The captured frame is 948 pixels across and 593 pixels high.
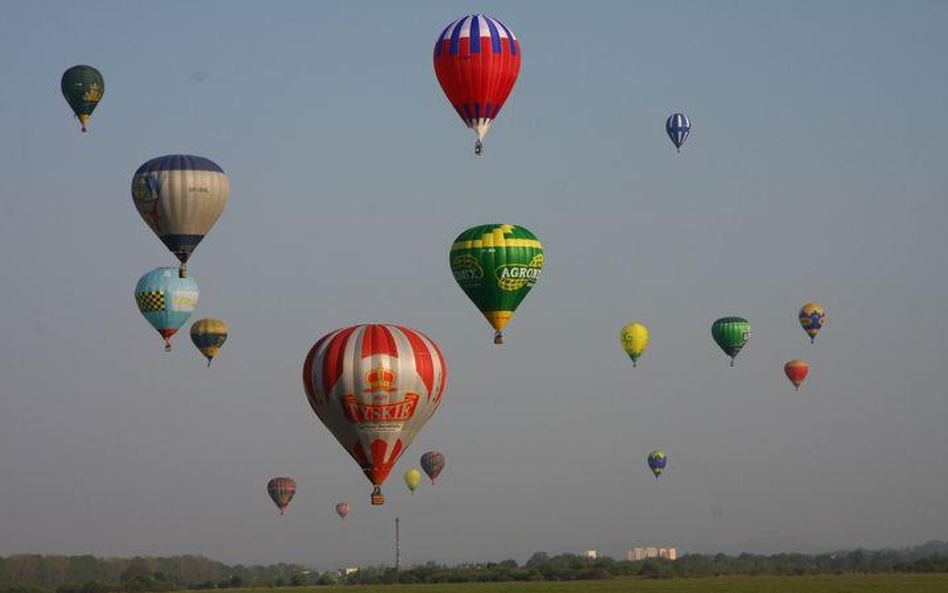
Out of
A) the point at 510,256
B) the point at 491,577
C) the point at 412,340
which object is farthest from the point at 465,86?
the point at 491,577

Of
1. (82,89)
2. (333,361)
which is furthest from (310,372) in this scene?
(82,89)

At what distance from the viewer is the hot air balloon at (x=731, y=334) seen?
116 m

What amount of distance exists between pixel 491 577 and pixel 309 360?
6828 centimetres

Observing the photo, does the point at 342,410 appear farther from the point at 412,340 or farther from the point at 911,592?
the point at 911,592

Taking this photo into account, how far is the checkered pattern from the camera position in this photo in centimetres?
9969

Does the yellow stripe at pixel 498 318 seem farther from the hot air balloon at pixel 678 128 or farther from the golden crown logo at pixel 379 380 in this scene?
the hot air balloon at pixel 678 128

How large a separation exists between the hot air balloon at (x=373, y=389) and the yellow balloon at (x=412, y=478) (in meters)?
70.5

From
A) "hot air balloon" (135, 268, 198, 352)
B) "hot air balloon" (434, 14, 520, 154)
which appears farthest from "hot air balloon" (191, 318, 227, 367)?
"hot air balloon" (434, 14, 520, 154)

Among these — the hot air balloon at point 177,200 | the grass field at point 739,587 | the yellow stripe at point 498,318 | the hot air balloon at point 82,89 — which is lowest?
the grass field at point 739,587

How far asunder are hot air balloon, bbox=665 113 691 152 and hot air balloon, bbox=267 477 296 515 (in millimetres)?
37271

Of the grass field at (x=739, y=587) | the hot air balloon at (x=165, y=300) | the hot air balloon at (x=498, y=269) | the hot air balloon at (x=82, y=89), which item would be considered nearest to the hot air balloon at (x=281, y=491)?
the grass field at (x=739, y=587)

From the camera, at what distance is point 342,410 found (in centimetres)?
6272

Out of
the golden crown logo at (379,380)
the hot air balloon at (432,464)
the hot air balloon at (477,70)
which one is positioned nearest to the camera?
the golden crown logo at (379,380)

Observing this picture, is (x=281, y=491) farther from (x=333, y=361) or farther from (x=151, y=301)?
(x=333, y=361)
